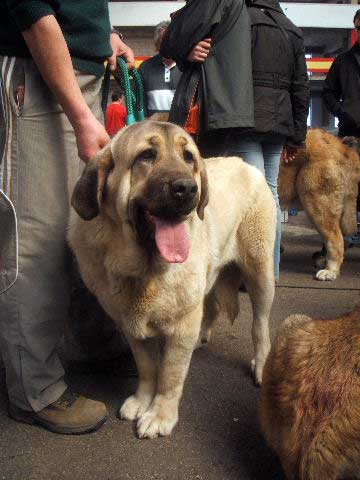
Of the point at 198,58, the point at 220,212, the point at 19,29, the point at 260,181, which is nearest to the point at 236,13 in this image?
the point at 198,58

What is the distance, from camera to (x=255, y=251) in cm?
330

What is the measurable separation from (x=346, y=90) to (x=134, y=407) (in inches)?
202

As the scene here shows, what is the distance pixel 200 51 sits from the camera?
3900 mm

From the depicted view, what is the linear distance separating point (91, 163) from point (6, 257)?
681 millimetres

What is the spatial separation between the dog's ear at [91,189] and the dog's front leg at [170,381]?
720 millimetres

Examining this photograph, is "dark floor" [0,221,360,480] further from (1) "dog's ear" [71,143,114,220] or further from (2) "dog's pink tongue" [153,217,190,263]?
(1) "dog's ear" [71,143,114,220]

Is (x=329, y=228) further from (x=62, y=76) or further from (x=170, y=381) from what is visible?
(x=62, y=76)

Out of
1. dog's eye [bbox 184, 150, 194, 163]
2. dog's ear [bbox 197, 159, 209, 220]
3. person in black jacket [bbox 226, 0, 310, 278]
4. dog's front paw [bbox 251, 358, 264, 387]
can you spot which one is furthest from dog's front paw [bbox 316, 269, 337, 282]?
dog's eye [bbox 184, 150, 194, 163]

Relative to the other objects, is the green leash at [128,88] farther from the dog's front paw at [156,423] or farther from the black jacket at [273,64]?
the dog's front paw at [156,423]

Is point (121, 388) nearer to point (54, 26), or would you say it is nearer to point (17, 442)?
point (17, 442)

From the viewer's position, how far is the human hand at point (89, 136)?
2.41 metres

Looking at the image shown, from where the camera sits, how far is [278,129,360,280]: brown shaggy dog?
20.3 ft

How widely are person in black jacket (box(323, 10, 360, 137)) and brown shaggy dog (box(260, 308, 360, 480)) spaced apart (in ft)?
15.8

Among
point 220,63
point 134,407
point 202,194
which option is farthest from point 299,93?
point 134,407
